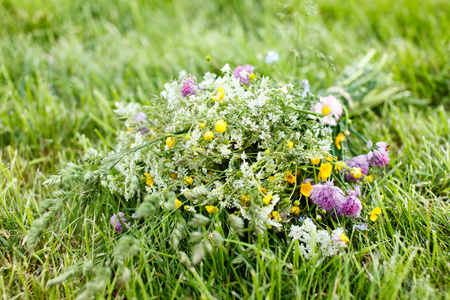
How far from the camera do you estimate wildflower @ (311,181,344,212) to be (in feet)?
4.27

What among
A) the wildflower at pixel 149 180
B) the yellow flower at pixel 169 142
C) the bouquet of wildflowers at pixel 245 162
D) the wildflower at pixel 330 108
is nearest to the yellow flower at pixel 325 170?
the bouquet of wildflowers at pixel 245 162

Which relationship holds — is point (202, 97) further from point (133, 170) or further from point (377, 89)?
point (377, 89)

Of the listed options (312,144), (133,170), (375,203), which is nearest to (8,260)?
(133,170)

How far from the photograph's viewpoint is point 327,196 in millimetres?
1305

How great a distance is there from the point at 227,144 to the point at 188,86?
342mm

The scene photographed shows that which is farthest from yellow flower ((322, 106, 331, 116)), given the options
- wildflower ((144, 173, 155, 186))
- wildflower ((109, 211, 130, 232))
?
wildflower ((109, 211, 130, 232))

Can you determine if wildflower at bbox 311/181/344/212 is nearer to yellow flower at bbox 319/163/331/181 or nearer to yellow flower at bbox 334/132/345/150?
yellow flower at bbox 319/163/331/181

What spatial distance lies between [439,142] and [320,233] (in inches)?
43.4

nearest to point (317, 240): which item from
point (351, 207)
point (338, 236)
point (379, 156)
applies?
point (338, 236)

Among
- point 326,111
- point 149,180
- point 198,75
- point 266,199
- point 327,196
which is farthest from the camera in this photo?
point 198,75

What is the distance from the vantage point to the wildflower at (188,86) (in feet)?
4.71

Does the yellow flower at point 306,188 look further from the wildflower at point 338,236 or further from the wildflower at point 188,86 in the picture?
the wildflower at point 188,86

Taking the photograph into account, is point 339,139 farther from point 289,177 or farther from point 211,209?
point 211,209

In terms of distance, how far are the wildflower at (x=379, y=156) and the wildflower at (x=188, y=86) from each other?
0.81 meters
